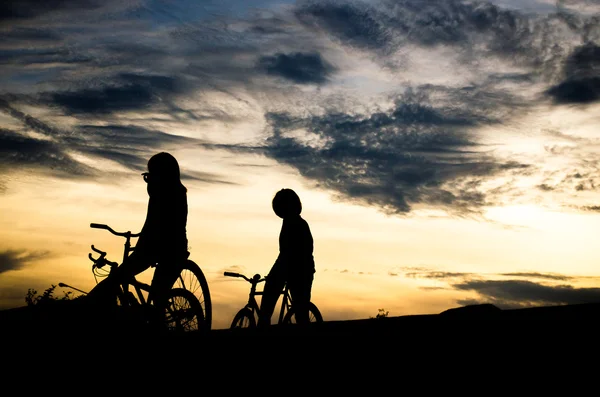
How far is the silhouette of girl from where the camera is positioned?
23.8 ft

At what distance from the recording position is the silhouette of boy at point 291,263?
8.16m

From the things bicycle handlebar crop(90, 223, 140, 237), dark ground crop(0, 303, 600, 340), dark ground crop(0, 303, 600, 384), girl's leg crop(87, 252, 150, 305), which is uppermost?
bicycle handlebar crop(90, 223, 140, 237)

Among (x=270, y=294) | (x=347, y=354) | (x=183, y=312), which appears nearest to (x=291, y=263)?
(x=270, y=294)

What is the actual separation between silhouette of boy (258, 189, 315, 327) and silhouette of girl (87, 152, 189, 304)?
135 cm

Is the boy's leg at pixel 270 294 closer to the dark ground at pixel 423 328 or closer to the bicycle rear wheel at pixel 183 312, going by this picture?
the bicycle rear wheel at pixel 183 312

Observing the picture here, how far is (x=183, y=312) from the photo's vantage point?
7699 mm

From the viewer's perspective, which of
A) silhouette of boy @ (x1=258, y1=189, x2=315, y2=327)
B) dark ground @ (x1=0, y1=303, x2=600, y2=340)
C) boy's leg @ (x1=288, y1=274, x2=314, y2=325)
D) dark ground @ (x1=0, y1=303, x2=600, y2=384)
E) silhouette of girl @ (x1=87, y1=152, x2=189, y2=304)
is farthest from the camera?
boy's leg @ (x1=288, y1=274, x2=314, y2=325)

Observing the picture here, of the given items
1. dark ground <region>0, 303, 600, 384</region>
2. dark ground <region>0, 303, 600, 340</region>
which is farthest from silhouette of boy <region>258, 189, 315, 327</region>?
dark ground <region>0, 303, 600, 384</region>

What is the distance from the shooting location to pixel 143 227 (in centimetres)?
742

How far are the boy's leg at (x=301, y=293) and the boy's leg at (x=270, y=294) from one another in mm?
158

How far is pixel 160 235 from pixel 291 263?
1937 millimetres

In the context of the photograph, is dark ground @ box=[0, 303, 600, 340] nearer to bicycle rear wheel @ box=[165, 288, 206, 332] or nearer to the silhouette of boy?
bicycle rear wheel @ box=[165, 288, 206, 332]

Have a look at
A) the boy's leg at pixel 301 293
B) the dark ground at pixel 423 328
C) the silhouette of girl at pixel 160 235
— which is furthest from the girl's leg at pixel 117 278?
the boy's leg at pixel 301 293

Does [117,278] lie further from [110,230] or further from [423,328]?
[423,328]
